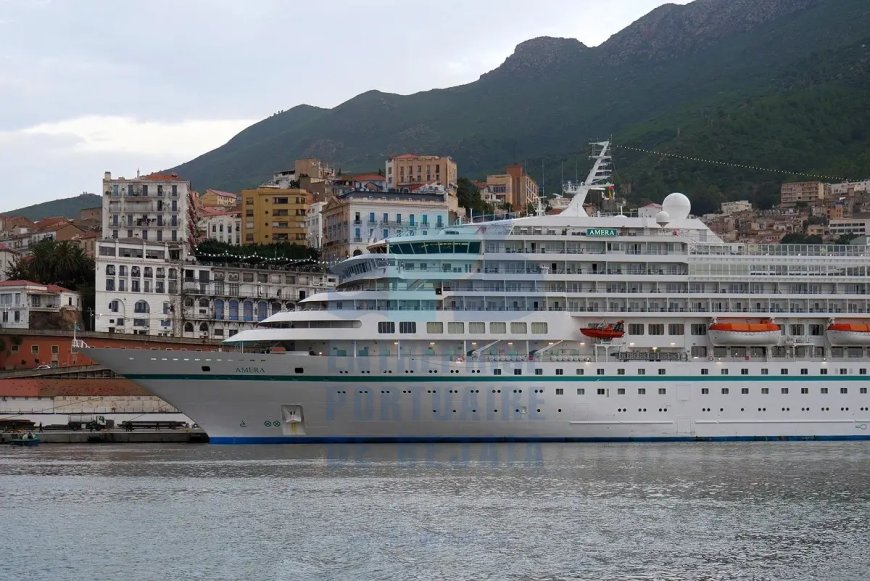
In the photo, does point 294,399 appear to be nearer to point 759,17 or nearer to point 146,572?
point 146,572

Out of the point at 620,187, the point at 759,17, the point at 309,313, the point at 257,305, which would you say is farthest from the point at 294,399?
the point at 759,17

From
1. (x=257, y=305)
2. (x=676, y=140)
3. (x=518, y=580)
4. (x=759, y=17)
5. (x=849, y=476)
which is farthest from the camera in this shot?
(x=759, y=17)

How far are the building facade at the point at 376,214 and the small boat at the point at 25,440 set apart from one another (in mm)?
31837

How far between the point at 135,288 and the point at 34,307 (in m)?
5.36

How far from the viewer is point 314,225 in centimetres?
8456

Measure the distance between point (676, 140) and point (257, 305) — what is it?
89756 millimetres

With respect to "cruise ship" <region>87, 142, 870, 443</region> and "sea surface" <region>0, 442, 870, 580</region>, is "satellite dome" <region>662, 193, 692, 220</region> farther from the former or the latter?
"sea surface" <region>0, 442, 870, 580</region>

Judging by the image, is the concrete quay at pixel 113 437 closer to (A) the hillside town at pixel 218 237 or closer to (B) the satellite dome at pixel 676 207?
(A) the hillside town at pixel 218 237

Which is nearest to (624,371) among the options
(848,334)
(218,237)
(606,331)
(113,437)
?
(606,331)

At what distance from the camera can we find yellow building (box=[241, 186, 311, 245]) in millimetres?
86750

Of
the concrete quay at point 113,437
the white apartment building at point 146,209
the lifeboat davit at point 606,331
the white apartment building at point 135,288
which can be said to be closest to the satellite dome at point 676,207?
the lifeboat davit at point 606,331

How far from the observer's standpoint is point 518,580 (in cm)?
2050

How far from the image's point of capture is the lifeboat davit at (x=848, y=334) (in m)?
41.3

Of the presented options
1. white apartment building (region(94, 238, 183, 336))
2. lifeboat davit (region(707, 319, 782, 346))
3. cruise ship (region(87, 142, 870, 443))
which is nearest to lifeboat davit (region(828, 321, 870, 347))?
cruise ship (region(87, 142, 870, 443))
